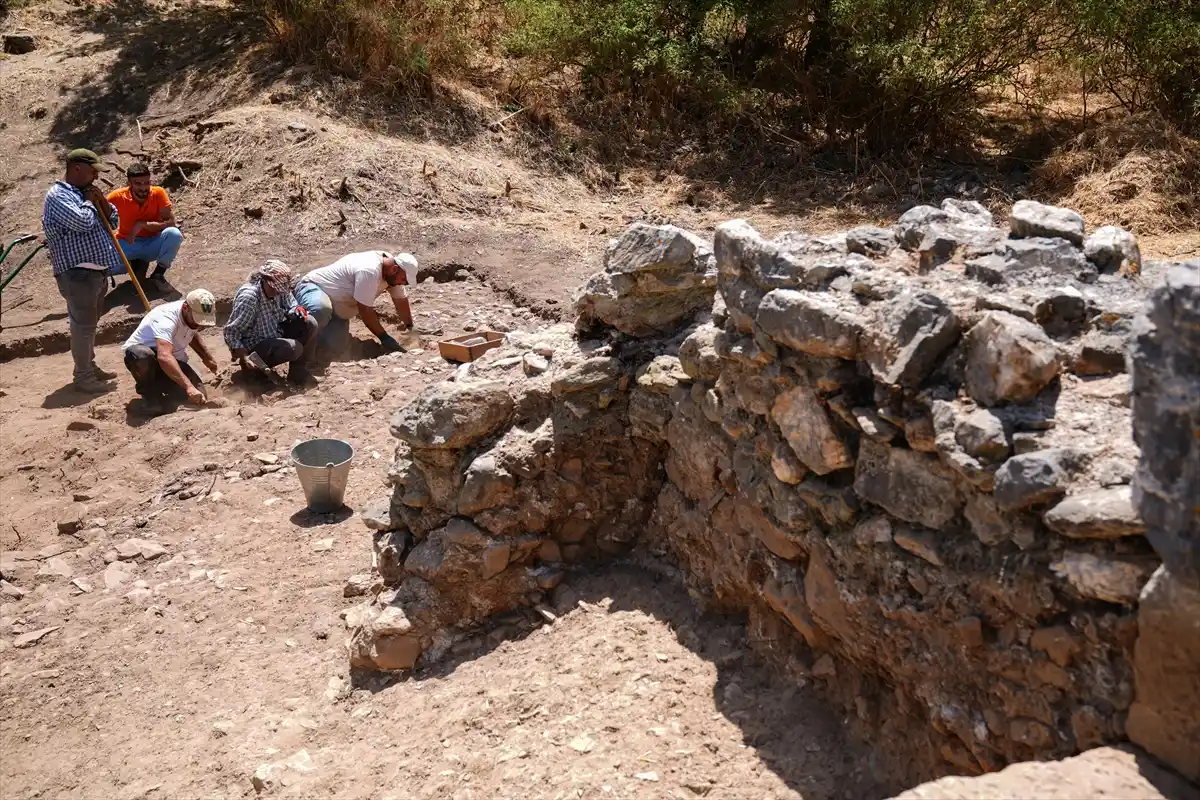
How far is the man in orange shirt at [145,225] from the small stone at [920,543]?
305 inches

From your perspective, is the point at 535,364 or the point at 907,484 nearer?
the point at 907,484

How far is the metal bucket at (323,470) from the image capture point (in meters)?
5.73

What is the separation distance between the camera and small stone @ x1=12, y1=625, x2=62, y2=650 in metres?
5.09

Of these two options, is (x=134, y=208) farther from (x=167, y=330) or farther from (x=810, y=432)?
(x=810, y=432)

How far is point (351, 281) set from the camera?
7.96m

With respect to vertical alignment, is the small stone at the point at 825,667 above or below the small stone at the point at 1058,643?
below

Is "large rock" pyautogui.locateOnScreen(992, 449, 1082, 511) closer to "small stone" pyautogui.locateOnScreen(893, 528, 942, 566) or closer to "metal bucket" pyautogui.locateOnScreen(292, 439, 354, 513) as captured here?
"small stone" pyautogui.locateOnScreen(893, 528, 942, 566)

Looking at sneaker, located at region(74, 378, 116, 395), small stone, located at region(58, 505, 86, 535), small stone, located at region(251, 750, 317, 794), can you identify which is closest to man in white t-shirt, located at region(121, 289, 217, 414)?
sneaker, located at region(74, 378, 116, 395)

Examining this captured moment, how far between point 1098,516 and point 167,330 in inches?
256

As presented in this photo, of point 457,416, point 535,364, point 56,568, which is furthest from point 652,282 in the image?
point 56,568

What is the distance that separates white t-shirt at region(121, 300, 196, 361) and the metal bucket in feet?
6.16

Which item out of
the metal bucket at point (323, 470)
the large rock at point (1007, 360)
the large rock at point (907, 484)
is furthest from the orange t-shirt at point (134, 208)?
the large rock at point (1007, 360)

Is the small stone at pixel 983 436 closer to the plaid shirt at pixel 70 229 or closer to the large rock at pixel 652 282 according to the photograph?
the large rock at pixel 652 282

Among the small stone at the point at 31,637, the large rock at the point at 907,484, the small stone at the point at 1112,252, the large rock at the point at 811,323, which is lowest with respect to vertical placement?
the small stone at the point at 31,637
